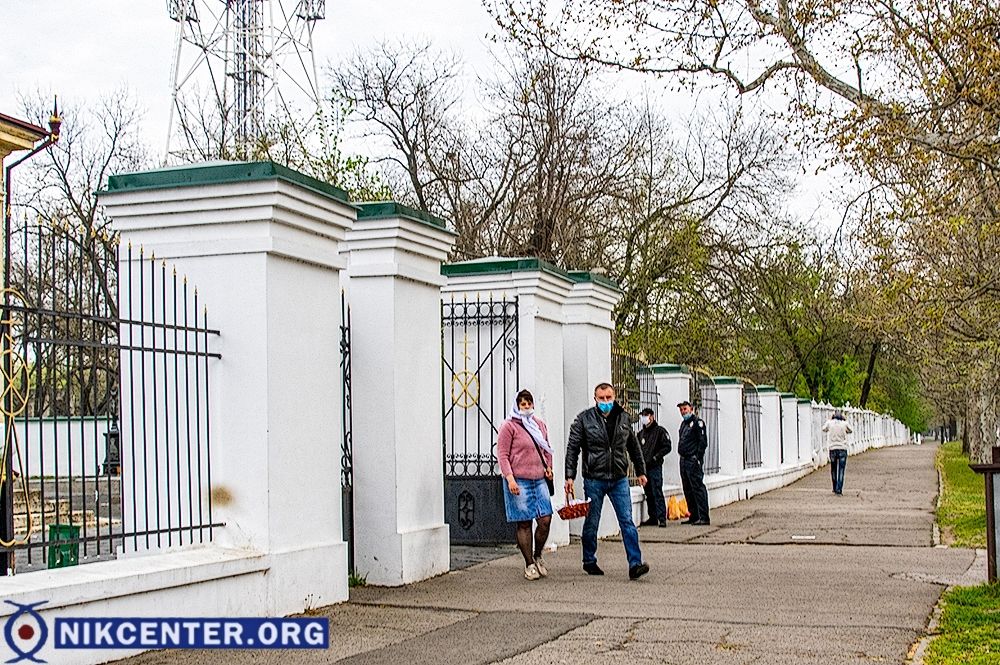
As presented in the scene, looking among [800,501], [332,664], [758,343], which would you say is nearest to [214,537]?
[332,664]

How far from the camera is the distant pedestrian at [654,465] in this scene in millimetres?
18250

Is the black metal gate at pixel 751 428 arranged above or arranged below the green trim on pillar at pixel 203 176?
below

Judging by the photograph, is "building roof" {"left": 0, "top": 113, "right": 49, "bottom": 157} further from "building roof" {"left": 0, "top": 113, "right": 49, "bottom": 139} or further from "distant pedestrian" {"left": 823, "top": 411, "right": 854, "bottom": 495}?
"distant pedestrian" {"left": 823, "top": 411, "right": 854, "bottom": 495}

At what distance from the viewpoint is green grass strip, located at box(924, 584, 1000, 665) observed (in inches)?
317

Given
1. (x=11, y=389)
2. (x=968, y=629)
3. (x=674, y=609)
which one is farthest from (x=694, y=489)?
(x=11, y=389)

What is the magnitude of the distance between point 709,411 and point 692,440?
447 cm

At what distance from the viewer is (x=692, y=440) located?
64.1 ft

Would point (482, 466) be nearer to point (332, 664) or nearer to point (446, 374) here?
point (446, 374)

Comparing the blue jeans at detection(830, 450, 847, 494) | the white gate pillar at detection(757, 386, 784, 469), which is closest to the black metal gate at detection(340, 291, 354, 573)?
the blue jeans at detection(830, 450, 847, 494)

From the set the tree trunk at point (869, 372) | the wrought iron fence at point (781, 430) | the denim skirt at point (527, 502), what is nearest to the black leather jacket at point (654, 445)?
the denim skirt at point (527, 502)

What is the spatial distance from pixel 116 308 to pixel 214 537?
1.70 meters

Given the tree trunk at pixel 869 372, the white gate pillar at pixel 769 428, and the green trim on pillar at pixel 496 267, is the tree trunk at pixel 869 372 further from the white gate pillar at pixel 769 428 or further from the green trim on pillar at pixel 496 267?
the green trim on pillar at pixel 496 267

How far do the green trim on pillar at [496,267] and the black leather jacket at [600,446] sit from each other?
2478mm

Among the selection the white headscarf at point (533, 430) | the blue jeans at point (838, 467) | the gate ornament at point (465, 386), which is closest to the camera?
the white headscarf at point (533, 430)
